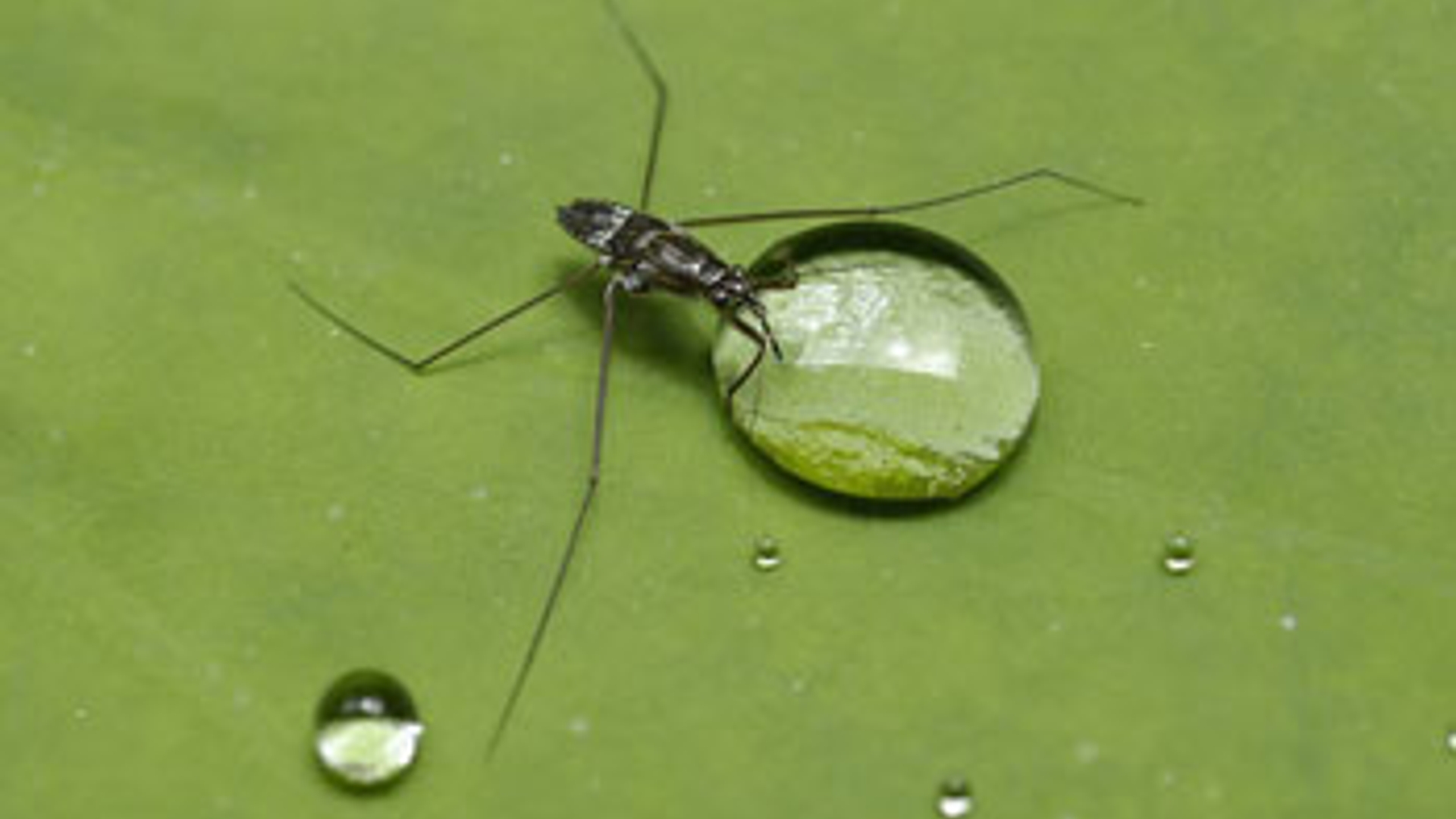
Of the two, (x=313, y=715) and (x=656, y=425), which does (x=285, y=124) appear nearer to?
(x=656, y=425)

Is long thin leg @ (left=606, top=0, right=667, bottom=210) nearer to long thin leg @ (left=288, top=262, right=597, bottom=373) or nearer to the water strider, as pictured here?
the water strider

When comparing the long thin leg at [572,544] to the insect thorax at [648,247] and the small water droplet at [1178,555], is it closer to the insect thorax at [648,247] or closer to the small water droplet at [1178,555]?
the insect thorax at [648,247]

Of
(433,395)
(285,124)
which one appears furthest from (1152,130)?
(285,124)

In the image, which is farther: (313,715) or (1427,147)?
(1427,147)

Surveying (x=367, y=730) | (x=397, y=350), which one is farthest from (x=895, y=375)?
(x=367, y=730)

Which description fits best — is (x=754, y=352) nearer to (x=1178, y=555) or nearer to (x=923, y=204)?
(x=923, y=204)
